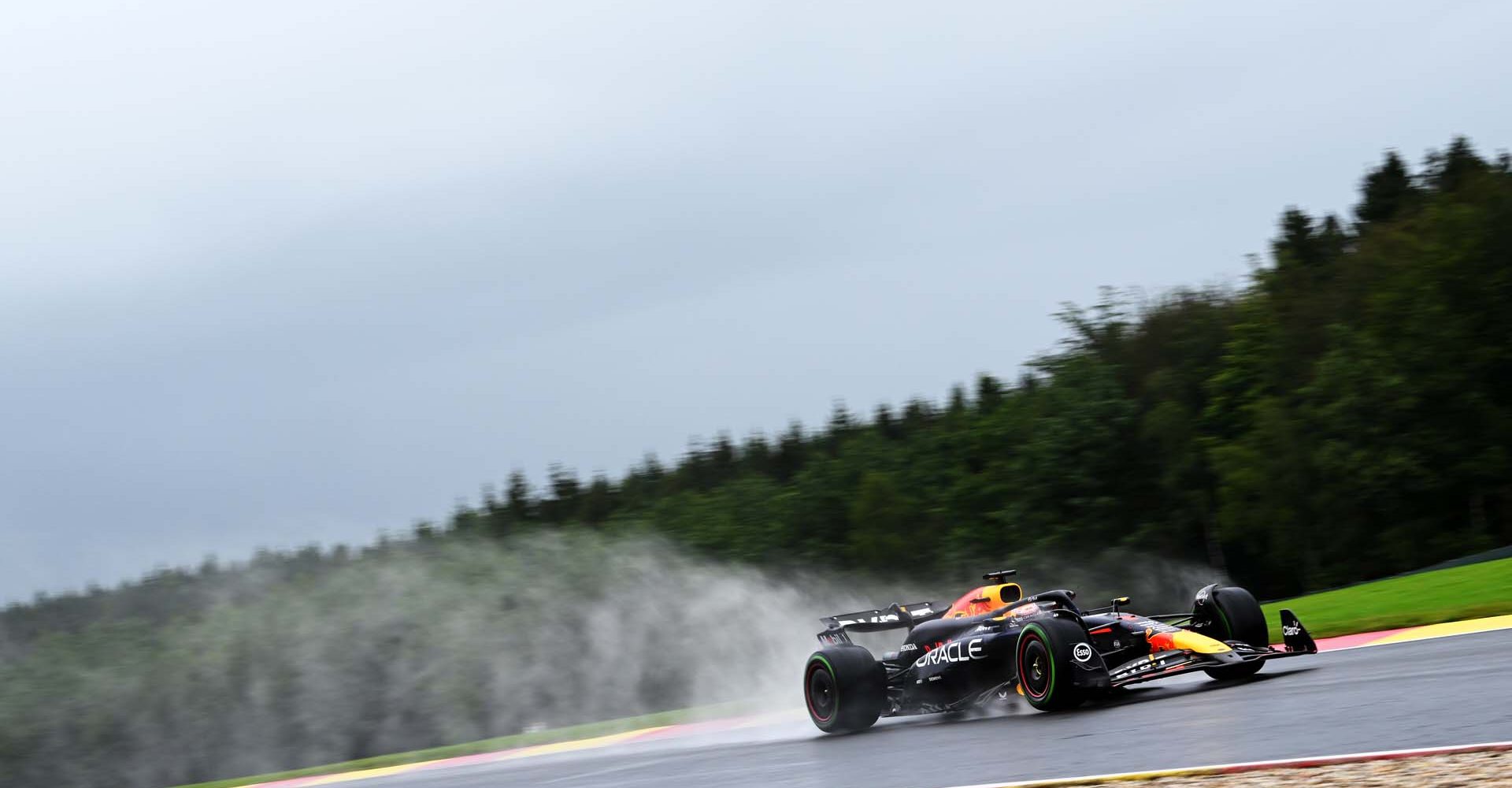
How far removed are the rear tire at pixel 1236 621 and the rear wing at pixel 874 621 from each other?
9.56ft

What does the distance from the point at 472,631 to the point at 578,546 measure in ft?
21.8

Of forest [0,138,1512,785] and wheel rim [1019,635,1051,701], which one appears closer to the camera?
wheel rim [1019,635,1051,701]

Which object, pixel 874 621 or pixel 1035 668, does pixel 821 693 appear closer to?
pixel 874 621

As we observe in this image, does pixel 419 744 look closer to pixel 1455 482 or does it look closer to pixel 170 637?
pixel 170 637

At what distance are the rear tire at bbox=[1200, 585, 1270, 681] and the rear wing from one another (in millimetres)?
2913

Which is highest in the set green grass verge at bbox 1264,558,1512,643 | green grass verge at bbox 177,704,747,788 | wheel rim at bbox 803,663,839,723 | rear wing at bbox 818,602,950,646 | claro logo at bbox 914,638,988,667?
rear wing at bbox 818,602,950,646

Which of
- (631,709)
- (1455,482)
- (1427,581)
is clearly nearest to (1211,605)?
(1427,581)

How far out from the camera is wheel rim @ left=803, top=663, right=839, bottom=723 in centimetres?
1335

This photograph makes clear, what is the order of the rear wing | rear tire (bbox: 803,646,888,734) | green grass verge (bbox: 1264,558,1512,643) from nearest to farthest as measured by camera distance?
rear tire (bbox: 803,646,888,734), the rear wing, green grass verge (bbox: 1264,558,1512,643)

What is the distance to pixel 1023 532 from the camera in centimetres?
4538

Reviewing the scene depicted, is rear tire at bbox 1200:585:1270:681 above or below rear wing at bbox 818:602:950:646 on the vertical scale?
below

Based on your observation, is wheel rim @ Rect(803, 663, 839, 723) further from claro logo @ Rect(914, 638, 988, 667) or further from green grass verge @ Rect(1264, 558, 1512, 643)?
green grass verge @ Rect(1264, 558, 1512, 643)

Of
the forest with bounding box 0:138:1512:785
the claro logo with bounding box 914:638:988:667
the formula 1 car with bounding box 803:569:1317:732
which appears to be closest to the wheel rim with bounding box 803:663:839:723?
the formula 1 car with bounding box 803:569:1317:732

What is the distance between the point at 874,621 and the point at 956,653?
75.3 inches
